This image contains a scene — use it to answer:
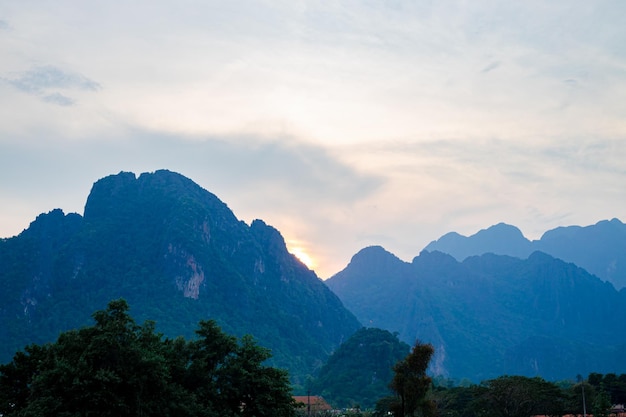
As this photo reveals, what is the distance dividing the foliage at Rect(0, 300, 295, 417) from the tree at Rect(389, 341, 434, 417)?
22.8 ft

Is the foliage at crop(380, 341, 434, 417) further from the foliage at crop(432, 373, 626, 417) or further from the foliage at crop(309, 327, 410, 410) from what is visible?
the foliage at crop(309, 327, 410, 410)

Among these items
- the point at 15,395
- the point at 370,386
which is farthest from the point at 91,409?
the point at 370,386

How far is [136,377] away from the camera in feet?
111


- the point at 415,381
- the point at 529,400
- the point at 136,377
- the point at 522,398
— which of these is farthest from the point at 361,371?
the point at 136,377

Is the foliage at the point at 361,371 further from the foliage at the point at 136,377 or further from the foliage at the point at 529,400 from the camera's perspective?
the foliage at the point at 136,377

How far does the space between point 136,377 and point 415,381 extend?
16060mm

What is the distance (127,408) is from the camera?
33250mm

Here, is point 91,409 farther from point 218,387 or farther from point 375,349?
point 375,349

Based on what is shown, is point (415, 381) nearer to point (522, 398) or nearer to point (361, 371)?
point (522, 398)

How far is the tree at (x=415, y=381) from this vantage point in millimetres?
39875

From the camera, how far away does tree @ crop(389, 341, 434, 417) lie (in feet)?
131

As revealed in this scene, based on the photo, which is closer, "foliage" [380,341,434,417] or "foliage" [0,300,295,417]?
"foliage" [0,300,295,417]

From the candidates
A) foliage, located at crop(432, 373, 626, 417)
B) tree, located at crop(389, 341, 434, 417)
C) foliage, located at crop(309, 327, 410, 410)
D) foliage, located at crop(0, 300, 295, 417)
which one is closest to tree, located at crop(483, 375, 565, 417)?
foliage, located at crop(432, 373, 626, 417)

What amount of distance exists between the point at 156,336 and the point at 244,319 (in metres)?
164
